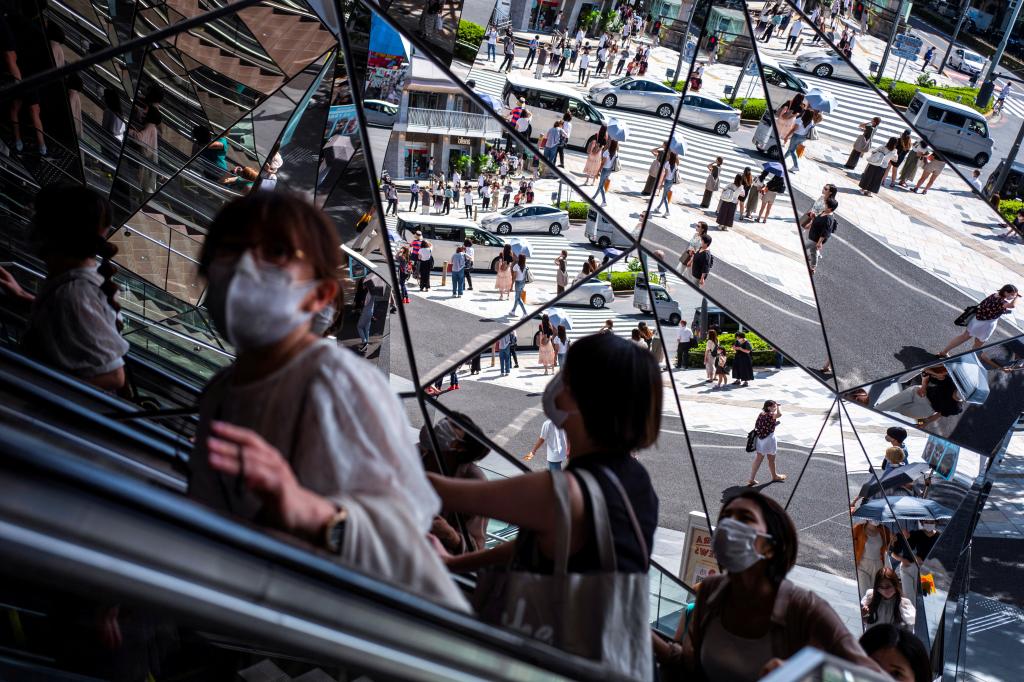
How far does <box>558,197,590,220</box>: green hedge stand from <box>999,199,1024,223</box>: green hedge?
128 inches

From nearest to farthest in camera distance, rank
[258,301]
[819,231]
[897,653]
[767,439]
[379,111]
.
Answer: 1. [258,301]
2. [897,653]
3. [379,111]
4. [819,231]
5. [767,439]

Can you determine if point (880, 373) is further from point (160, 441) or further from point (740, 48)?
point (160, 441)

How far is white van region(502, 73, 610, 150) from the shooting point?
18.9 feet

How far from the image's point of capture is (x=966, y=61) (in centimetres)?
683

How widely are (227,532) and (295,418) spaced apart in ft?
1.51

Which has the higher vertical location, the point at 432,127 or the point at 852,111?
the point at 852,111

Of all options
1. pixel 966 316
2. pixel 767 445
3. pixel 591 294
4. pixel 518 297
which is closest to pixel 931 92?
pixel 966 316

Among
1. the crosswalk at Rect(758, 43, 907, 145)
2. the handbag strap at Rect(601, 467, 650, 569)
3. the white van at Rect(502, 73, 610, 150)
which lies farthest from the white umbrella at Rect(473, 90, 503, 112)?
the handbag strap at Rect(601, 467, 650, 569)

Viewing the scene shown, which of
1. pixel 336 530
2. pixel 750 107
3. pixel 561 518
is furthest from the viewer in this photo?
pixel 750 107

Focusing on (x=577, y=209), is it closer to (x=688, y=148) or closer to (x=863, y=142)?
Result: (x=688, y=148)

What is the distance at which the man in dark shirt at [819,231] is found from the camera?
6.80 m

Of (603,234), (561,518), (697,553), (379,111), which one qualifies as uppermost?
(379,111)

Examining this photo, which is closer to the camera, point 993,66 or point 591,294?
point 591,294

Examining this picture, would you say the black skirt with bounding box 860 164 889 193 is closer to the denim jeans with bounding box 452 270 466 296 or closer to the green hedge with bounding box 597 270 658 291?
the green hedge with bounding box 597 270 658 291
